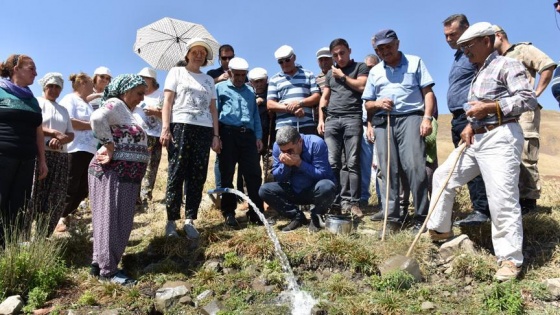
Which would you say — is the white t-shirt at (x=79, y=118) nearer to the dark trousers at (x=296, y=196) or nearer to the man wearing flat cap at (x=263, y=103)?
the man wearing flat cap at (x=263, y=103)

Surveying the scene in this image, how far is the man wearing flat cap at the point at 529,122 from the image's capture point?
18.4 ft

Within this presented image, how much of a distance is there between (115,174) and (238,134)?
1930mm

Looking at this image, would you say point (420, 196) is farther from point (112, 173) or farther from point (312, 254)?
point (112, 173)

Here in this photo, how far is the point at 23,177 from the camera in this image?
17.1 feet

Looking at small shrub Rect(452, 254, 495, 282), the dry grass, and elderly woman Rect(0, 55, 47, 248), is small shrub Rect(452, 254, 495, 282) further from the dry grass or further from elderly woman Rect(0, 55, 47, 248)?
elderly woman Rect(0, 55, 47, 248)

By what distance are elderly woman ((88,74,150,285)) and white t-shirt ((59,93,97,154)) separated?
204 cm

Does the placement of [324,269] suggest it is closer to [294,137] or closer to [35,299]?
[294,137]

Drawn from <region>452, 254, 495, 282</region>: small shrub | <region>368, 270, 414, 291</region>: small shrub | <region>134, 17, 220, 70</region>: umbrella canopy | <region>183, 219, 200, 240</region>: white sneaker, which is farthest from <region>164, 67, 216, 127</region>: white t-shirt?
<region>134, 17, 220, 70</region>: umbrella canopy

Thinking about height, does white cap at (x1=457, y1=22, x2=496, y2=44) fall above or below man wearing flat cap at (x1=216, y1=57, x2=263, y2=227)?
above

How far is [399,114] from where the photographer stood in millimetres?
5715

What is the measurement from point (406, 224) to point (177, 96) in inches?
130

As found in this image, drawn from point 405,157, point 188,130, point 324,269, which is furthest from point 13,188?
point 405,157

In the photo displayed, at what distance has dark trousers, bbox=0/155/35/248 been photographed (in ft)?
16.4

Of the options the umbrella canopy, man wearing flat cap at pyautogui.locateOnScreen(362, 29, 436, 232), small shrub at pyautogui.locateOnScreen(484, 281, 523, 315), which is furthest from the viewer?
the umbrella canopy
